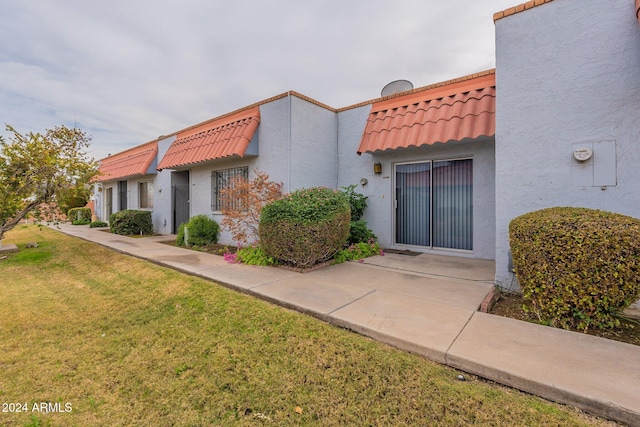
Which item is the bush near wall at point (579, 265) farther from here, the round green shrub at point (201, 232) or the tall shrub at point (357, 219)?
the round green shrub at point (201, 232)

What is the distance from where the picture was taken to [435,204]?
732 cm

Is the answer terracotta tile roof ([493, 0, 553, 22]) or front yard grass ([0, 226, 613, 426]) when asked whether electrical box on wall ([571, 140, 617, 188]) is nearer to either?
terracotta tile roof ([493, 0, 553, 22])

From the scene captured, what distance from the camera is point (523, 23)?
13.9 ft

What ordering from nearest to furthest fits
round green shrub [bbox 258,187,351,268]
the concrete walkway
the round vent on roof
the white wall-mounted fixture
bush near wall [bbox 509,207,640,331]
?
the concrete walkway
bush near wall [bbox 509,207,640,331]
the white wall-mounted fixture
round green shrub [bbox 258,187,351,268]
the round vent on roof

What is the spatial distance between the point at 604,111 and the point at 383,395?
466 cm

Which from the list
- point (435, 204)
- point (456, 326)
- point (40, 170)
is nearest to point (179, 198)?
point (40, 170)

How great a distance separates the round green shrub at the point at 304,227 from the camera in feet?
18.5

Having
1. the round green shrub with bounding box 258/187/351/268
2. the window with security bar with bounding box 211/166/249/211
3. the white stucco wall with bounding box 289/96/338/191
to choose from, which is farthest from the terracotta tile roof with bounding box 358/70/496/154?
the window with security bar with bounding box 211/166/249/211

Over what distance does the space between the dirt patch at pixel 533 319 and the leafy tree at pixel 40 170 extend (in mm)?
10402

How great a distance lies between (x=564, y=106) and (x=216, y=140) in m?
8.61

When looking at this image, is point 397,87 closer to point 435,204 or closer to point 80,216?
point 435,204

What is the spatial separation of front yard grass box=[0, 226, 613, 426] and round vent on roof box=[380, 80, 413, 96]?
729 centimetres

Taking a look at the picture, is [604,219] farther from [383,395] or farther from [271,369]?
[271,369]

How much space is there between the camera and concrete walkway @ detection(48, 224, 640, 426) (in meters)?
2.11
